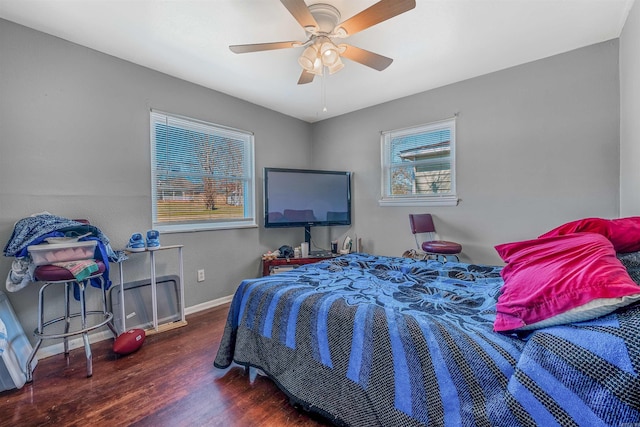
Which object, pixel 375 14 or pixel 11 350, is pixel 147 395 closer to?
pixel 11 350

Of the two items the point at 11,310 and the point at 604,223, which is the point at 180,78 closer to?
the point at 11,310

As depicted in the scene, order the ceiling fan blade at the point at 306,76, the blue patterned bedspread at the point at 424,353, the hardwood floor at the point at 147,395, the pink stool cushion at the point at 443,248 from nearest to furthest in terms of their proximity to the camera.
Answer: the blue patterned bedspread at the point at 424,353, the hardwood floor at the point at 147,395, the ceiling fan blade at the point at 306,76, the pink stool cushion at the point at 443,248

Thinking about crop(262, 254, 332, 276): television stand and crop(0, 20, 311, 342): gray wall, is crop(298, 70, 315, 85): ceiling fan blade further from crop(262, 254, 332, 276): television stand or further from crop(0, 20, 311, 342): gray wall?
crop(262, 254, 332, 276): television stand

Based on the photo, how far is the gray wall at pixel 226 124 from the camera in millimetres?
2090

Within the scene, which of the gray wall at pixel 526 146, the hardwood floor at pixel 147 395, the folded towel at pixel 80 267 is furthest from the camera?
the gray wall at pixel 526 146

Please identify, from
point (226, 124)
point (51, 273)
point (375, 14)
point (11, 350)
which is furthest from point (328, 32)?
point (11, 350)

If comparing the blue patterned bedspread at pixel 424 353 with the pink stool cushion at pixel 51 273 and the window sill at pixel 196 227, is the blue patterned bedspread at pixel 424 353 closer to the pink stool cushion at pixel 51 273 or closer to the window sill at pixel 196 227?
the pink stool cushion at pixel 51 273

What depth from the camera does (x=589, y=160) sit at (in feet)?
7.95

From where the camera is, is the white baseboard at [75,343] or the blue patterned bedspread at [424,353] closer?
the blue patterned bedspread at [424,353]

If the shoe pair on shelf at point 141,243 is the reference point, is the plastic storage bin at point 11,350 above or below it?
below

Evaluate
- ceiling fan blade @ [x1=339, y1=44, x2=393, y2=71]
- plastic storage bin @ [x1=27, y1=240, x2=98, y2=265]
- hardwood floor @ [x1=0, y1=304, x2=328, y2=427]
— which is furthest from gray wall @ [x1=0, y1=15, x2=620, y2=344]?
ceiling fan blade @ [x1=339, y1=44, x2=393, y2=71]

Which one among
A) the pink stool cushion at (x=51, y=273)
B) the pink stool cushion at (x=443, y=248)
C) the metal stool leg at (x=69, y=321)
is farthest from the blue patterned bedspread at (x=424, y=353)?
the pink stool cushion at (x=51, y=273)

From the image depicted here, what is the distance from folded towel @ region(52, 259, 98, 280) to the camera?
70.6 inches

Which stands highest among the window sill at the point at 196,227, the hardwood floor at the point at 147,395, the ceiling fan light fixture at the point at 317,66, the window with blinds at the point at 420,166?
the ceiling fan light fixture at the point at 317,66
